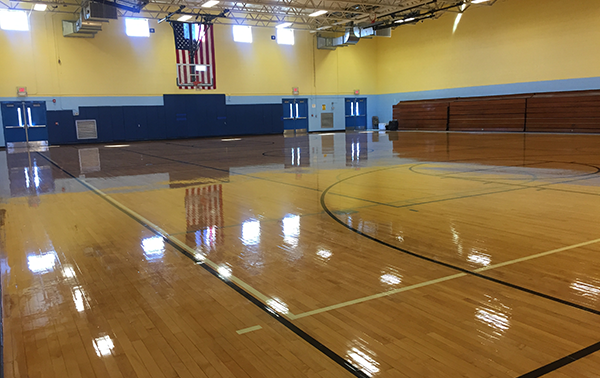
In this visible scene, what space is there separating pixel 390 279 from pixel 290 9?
20.3 metres

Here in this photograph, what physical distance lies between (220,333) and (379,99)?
2740 centimetres

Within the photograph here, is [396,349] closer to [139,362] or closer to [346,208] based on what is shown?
A: [139,362]

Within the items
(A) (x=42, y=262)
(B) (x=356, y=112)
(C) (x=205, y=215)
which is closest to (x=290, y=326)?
(A) (x=42, y=262)

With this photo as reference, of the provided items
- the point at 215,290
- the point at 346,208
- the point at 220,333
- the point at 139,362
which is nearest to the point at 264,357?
the point at 220,333

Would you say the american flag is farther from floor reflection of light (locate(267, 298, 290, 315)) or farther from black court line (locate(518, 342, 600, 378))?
black court line (locate(518, 342, 600, 378))

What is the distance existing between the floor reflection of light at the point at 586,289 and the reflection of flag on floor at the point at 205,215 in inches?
109

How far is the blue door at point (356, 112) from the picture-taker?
93.1 feet

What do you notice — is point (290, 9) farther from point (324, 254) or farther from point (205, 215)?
point (324, 254)

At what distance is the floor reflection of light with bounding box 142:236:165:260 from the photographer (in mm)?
3971

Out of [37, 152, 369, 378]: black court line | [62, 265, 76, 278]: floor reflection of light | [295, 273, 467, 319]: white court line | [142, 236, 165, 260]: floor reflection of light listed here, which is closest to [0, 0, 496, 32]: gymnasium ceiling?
[142, 236, 165, 260]: floor reflection of light

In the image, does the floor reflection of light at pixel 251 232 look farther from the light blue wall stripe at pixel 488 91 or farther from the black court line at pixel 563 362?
the light blue wall stripe at pixel 488 91

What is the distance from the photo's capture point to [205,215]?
5500 millimetres

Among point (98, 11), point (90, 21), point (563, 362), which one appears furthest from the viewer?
point (90, 21)

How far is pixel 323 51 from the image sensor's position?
2684 centimetres
